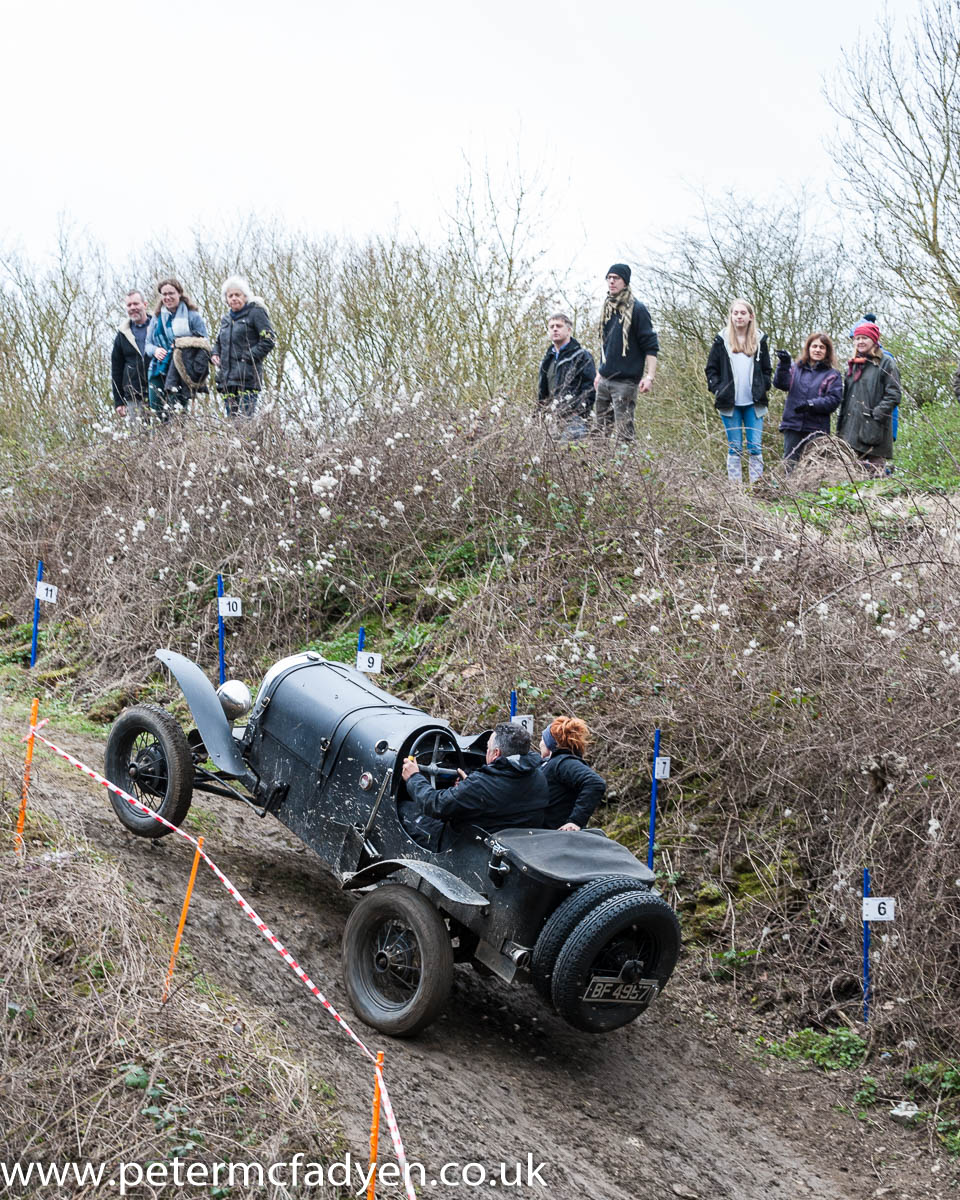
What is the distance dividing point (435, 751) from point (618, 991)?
1630mm

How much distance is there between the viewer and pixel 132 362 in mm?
13859

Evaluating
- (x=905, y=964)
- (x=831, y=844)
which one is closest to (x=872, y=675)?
(x=831, y=844)

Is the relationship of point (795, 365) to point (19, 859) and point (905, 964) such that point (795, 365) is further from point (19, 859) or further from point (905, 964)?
point (19, 859)

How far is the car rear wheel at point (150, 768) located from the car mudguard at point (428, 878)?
1.29m

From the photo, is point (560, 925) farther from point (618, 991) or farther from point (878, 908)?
point (878, 908)

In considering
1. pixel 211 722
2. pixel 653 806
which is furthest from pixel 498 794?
pixel 211 722

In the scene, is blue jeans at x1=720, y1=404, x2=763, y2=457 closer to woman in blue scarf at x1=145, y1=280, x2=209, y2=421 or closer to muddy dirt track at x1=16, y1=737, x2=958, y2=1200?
woman in blue scarf at x1=145, y1=280, x2=209, y2=421

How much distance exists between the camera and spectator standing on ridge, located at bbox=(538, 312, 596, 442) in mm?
11672

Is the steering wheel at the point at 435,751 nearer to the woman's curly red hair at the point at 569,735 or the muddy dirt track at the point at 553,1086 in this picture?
the woman's curly red hair at the point at 569,735

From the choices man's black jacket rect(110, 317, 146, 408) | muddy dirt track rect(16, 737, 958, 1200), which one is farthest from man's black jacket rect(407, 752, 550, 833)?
man's black jacket rect(110, 317, 146, 408)

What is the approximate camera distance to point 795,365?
1220 cm

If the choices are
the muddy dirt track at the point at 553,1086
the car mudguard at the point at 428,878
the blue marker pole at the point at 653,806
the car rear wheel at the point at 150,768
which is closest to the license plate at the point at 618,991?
the muddy dirt track at the point at 553,1086

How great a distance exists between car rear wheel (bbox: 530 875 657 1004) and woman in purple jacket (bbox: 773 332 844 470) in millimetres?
7133

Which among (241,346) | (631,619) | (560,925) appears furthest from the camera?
(241,346)
